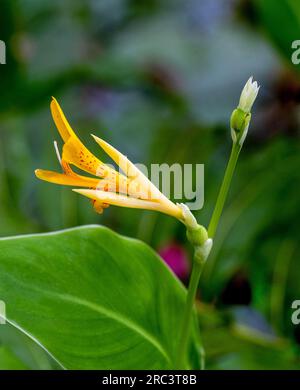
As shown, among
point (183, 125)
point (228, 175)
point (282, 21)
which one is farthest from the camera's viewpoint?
point (183, 125)

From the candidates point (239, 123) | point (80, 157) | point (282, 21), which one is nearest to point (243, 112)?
point (239, 123)

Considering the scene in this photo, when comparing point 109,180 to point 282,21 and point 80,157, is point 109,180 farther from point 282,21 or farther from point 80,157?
point 282,21

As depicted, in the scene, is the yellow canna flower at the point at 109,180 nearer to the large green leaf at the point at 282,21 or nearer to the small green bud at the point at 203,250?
the small green bud at the point at 203,250

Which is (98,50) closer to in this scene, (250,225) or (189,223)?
(250,225)

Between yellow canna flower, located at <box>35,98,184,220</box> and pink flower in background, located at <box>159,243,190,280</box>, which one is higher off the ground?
yellow canna flower, located at <box>35,98,184,220</box>

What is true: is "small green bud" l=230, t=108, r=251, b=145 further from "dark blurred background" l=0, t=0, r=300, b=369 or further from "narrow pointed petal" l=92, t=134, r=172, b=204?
"dark blurred background" l=0, t=0, r=300, b=369

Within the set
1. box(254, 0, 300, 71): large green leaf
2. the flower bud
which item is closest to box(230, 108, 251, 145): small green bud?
the flower bud

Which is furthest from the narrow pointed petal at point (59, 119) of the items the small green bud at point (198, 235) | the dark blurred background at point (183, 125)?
the dark blurred background at point (183, 125)
